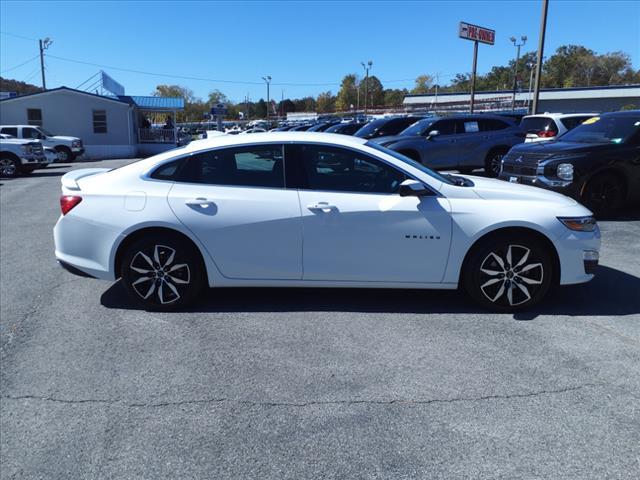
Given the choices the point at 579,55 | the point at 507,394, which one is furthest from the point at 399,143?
Result: the point at 579,55

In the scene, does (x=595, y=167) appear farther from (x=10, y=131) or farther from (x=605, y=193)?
(x=10, y=131)

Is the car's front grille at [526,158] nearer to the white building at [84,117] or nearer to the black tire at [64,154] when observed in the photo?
the black tire at [64,154]

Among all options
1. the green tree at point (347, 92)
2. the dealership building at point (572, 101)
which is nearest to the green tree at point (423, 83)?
the green tree at point (347, 92)

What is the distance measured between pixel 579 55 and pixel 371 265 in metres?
119

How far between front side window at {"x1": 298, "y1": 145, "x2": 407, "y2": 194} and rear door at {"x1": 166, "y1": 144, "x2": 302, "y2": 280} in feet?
0.77

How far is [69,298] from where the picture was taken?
5379 mm

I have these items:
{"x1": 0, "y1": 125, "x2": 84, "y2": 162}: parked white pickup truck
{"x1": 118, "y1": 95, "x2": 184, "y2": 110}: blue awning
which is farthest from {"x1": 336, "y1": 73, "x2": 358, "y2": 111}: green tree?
{"x1": 0, "y1": 125, "x2": 84, "y2": 162}: parked white pickup truck

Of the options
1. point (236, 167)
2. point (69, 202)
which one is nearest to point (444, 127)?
point (236, 167)

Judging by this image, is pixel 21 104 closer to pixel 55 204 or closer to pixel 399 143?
pixel 55 204

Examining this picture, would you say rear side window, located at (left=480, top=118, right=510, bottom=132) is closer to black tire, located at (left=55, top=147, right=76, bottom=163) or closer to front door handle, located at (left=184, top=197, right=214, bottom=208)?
front door handle, located at (left=184, top=197, right=214, bottom=208)

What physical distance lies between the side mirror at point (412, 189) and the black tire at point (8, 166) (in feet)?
61.3

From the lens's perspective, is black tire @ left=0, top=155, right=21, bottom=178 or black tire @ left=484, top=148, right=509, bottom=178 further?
black tire @ left=0, top=155, right=21, bottom=178

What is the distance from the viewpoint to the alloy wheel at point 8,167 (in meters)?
19.0

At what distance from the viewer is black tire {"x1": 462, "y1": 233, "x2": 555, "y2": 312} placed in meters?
4.60
